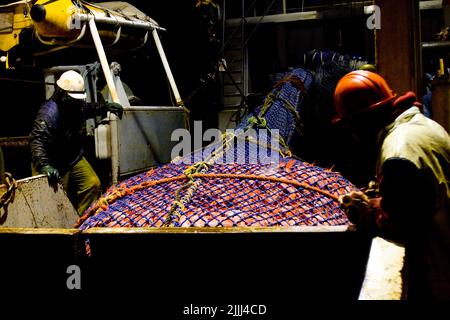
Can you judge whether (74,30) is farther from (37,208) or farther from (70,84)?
(37,208)

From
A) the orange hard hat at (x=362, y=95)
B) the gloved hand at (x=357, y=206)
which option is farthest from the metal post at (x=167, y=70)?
the gloved hand at (x=357, y=206)

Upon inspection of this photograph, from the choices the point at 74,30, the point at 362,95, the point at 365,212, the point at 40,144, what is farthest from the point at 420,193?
the point at 74,30

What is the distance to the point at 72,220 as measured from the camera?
5.27m

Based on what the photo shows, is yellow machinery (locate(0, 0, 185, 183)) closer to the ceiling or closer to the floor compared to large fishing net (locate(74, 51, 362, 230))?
closer to the ceiling

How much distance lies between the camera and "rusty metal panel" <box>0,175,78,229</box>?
4.34 metres

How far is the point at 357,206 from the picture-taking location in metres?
2.65

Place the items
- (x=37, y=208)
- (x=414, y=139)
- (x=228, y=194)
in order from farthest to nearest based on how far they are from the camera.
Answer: (x=37, y=208) < (x=228, y=194) < (x=414, y=139)

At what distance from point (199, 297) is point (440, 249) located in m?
1.43

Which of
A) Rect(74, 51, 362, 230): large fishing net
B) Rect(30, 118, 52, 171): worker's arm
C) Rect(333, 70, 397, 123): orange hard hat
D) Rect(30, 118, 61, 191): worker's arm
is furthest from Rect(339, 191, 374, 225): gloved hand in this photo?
Rect(30, 118, 52, 171): worker's arm

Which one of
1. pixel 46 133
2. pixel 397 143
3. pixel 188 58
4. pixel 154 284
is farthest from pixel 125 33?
pixel 397 143

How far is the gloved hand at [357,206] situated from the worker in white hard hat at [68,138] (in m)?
4.01

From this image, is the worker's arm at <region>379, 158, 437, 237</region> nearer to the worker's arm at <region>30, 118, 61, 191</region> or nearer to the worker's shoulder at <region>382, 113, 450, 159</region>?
the worker's shoulder at <region>382, 113, 450, 159</region>

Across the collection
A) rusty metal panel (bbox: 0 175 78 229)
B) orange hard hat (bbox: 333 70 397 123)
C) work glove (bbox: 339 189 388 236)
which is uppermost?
orange hard hat (bbox: 333 70 397 123)

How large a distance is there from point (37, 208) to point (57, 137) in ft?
4.74
